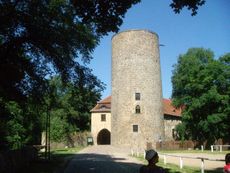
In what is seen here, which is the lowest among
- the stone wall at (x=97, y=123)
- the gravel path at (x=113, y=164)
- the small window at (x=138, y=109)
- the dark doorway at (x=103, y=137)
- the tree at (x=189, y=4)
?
the gravel path at (x=113, y=164)

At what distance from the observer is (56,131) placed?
139 feet

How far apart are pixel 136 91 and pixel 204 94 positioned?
31.6 ft

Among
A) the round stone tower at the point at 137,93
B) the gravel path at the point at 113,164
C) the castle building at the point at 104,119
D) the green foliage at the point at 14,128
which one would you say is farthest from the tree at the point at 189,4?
the castle building at the point at 104,119

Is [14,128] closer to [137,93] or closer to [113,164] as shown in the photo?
[113,164]

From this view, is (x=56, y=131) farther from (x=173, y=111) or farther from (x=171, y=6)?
(x=171, y=6)

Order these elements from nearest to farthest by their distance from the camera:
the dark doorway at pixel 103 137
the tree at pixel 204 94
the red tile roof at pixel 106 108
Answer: the tree at pixel 204 94
the red tile roof at pixel 106 108
the dark doorway at pixel 103 137

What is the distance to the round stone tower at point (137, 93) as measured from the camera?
50906mm

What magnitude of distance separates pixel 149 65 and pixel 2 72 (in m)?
35.5

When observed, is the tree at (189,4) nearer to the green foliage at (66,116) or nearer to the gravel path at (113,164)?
the gravel path at (113,164)

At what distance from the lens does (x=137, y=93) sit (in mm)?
51281

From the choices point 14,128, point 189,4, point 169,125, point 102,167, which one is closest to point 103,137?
point 169,125

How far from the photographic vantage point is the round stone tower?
5091cm

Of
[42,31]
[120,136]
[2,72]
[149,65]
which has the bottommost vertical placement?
[120,136]

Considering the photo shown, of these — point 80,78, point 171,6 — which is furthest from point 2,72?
point 171,6
